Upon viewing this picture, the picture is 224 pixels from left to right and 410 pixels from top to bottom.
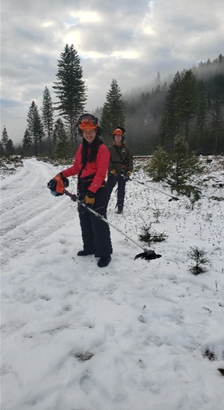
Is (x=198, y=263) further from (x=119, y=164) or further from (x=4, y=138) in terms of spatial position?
(x=4, y=138)

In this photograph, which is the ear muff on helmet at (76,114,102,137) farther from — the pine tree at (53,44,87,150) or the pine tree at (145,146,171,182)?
the pine tree at (53,44,87,150)

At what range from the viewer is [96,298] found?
376 centimetres

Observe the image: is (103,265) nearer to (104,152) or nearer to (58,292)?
(58,292)

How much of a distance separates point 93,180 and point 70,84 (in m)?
37.7

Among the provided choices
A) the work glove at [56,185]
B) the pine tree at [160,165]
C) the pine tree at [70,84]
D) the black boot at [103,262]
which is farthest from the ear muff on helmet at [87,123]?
the pine tree at [70,84]

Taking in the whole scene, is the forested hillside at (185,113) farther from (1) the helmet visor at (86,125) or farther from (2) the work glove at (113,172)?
(1) the helmet visor at (86,125)

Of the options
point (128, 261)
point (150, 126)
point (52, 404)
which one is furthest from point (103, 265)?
point (150, 126)

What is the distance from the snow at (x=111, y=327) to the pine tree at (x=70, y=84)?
3375 cm

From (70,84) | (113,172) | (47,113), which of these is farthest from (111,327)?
(47,113)

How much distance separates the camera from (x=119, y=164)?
8164 mm

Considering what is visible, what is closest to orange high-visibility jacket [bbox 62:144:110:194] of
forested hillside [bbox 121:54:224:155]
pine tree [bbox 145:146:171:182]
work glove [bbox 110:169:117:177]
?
work glove [bbox 110:169:117:177]

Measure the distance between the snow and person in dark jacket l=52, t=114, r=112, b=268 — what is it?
45 cm

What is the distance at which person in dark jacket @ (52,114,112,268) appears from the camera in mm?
4418

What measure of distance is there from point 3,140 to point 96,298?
107 meters
